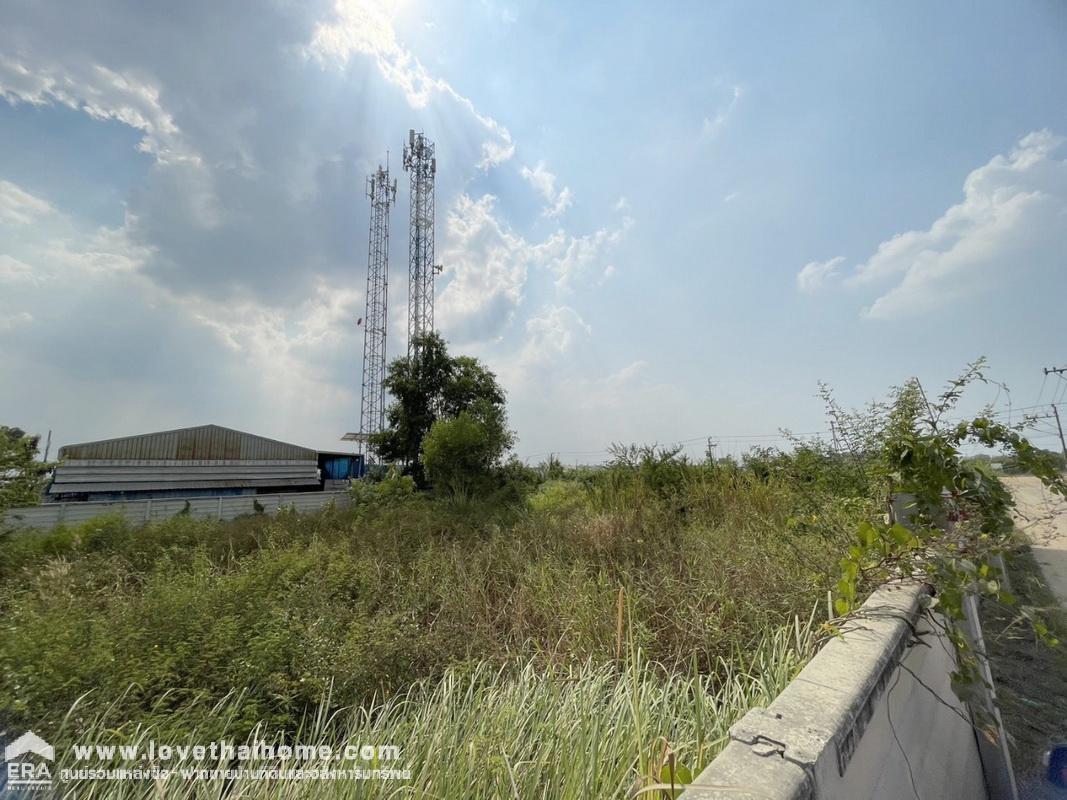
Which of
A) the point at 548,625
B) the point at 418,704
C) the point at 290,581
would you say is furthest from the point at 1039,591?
the point at 290,581

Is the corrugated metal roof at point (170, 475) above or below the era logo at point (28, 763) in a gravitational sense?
above

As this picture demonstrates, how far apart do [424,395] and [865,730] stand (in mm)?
16271

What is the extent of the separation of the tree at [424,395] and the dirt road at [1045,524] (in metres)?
12.8

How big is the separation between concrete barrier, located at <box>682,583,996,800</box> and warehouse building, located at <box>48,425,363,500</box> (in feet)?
54.0

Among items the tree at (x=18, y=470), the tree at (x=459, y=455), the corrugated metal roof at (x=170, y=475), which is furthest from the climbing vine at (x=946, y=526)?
the corrugated metal roof at (x=170, y=475)

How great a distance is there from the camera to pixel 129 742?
61.3 inches

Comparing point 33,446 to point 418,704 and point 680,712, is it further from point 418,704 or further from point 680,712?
point 680,712

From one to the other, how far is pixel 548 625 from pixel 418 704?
1.02 meters

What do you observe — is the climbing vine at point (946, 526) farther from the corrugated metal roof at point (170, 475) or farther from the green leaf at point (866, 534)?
the corrugated metal roof at point (170, 475)

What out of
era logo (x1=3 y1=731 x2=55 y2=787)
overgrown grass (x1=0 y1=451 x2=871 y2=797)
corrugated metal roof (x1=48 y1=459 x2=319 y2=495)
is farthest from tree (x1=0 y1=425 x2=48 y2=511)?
corrugated metal roof (x1=48 y1=459 x2=319 y2=495)

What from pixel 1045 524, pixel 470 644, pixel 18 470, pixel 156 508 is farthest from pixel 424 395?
pixel 1045 524

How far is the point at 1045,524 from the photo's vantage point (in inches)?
70.8

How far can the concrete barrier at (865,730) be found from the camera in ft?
2.31

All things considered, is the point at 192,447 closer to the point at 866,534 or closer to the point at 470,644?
the point at 470,644
